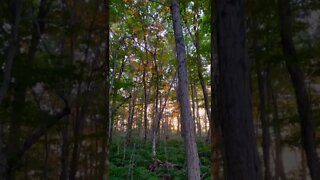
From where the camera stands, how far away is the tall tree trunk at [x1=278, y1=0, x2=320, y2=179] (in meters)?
4.11

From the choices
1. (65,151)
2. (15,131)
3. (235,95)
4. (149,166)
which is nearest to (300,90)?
(235,95)

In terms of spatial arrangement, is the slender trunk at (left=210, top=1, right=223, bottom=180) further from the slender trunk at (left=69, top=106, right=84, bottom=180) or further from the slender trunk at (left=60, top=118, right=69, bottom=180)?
the slender trunk at (left=60, top=118, right=69, bottom=180)

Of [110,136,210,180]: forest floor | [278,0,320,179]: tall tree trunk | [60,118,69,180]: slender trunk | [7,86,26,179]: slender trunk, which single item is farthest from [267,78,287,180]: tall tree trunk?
[110,136,210,180]: forest floor

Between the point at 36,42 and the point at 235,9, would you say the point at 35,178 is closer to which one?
the point at 36,42

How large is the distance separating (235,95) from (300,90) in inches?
47.7

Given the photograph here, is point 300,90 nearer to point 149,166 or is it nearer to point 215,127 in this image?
point 215,127

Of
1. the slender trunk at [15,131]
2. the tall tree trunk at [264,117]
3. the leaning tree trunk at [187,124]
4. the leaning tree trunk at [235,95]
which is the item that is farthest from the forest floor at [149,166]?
the leaning tree trunk at [235,95]

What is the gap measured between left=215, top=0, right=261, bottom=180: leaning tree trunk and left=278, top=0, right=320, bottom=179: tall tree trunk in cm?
94

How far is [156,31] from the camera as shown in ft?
48.6

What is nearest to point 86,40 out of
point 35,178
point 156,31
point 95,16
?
point 95,16

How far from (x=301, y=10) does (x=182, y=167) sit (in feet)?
26.2

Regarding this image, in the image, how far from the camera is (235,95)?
337cm

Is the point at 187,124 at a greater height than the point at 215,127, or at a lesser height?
greater

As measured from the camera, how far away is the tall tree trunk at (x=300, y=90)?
13.5ft
